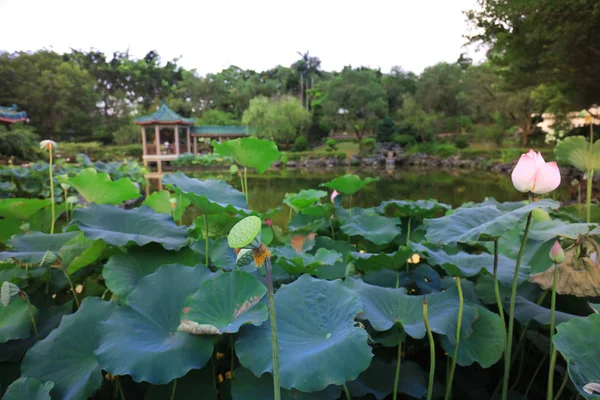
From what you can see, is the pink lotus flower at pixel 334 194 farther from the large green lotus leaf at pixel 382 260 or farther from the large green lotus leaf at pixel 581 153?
the large green lotus leaf at pixel 581 153

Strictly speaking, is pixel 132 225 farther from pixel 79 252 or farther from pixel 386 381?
pixel 386 381

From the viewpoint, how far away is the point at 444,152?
17328 millimetres

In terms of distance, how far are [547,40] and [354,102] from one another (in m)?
14.4

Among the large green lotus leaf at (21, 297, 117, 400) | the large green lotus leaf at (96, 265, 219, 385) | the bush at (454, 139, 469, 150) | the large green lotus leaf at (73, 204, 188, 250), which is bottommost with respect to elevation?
the large green lotus leaf at (21, 297, 117, 400)

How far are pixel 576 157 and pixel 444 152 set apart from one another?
17288 millimetres

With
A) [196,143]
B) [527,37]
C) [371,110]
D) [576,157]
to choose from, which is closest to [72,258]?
[576,157]

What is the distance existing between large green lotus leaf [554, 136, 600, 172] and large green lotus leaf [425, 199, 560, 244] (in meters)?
0.62

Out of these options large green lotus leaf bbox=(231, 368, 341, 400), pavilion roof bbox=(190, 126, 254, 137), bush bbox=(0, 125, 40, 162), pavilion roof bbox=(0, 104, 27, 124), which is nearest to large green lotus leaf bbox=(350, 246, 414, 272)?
large green lotus leaf bbox=(231, 368, 341, 400)

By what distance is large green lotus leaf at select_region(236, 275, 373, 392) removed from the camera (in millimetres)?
497

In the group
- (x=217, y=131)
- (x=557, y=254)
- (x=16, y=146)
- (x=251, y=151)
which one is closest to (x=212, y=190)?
(x=251, y=151)

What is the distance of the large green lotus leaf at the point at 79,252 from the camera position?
84 centimetres

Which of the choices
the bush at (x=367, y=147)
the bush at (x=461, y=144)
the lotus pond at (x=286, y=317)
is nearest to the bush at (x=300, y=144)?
the bush at (x=367, y=147)

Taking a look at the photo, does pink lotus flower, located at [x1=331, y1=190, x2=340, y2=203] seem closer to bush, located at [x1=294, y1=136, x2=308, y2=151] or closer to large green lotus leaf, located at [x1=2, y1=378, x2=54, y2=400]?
large green lotus leaf, located at [x1=2, y1=378, x2=54, y2=400]

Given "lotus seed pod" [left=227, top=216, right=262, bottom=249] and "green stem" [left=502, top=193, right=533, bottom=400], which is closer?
"lotus seed pod" [left=227, top=216, right=262, bottom=249]
